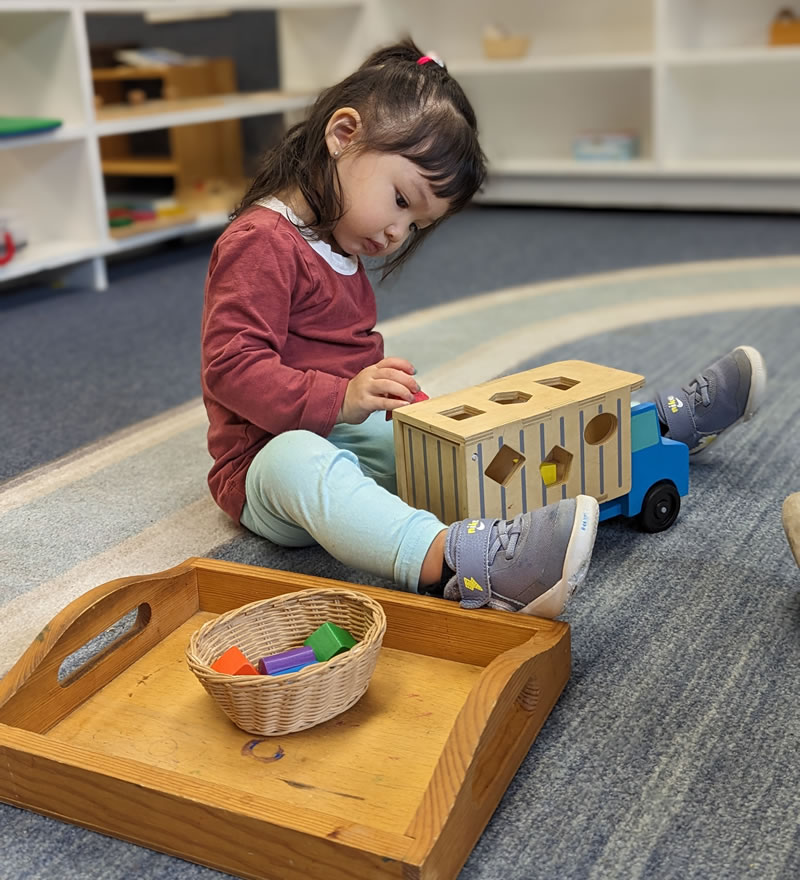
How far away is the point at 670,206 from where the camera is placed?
2672 millimetres

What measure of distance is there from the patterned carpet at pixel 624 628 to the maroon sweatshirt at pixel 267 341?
0.11 m

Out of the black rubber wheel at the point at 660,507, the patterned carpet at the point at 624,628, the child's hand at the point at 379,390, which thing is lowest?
the patterned carpet at the point at 624,628

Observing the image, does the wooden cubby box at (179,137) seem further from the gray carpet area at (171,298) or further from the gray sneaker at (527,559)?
the gray sneaker at (527,559)

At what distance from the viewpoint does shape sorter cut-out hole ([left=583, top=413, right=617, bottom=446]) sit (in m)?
0.91

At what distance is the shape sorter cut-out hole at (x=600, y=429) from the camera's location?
0.91 metres

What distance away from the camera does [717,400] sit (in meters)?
1.05

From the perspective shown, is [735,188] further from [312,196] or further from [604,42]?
[312,196]

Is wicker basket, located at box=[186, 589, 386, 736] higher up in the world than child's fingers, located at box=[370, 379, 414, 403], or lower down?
lower down

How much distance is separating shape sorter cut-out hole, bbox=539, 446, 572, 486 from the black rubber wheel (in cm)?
10

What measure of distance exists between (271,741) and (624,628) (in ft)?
0.95

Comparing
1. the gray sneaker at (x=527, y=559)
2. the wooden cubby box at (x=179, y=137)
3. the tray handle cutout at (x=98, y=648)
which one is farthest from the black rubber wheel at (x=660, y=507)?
the wooden cubby box at (x=179, y=137)

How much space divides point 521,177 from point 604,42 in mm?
411

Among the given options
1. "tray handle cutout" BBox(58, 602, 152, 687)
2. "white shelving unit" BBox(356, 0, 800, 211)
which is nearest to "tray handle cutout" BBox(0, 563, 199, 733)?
"tray handle cutout" BBox(58, 602, 152, 687)

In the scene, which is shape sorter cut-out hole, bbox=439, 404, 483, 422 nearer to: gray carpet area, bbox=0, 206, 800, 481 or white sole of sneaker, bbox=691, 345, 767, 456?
white sole of sneaker, bbox=691, 345, 767, 456
